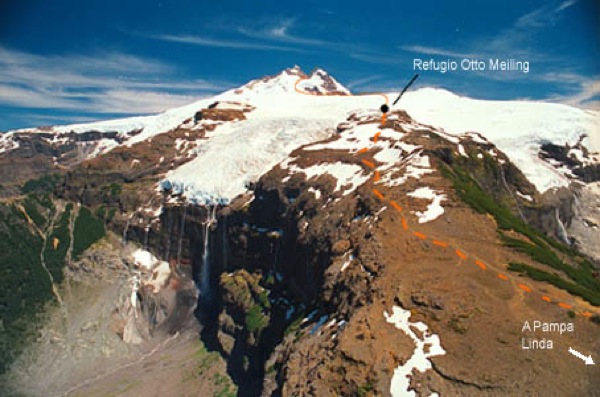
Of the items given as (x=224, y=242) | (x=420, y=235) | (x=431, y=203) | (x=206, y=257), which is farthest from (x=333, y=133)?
(x=420, y=235)

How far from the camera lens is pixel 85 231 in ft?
336

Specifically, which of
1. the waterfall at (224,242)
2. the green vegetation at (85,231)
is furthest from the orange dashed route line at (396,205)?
the green vegetation at (85,231)

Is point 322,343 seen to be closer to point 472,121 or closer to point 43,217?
point 43,217

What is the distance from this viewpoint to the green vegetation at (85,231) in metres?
99.1

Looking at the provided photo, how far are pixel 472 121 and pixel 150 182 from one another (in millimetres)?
85614

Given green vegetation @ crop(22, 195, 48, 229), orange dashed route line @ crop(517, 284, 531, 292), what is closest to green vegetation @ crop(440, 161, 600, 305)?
orange dashed route line @ crop(517, 284, 531, 292)

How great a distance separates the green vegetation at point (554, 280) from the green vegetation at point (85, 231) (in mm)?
86393

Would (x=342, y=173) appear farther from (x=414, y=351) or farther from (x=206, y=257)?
(x=414, y=351)

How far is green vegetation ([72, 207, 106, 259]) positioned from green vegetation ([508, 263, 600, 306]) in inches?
3401

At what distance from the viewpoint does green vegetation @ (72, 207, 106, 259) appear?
99.1 meters

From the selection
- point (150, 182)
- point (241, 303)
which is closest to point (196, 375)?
point (241, 303)

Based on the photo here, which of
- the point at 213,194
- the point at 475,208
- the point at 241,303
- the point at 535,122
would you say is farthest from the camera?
the point at 535,122

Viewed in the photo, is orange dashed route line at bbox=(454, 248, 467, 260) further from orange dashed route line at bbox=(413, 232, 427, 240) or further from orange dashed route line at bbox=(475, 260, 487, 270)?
orange dashed route line at bbox=(413, 232, 427, 240)

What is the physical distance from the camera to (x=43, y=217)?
106m
